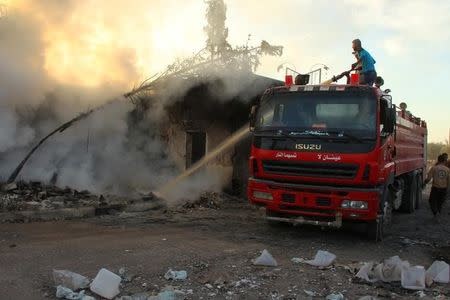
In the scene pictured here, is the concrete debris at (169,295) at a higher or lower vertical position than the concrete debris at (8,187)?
lower

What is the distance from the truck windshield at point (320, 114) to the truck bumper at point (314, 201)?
2.82 feet

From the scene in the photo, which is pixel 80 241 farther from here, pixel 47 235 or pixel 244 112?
pixel 244 112

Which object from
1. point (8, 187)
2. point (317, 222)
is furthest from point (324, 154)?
point (8, 187)

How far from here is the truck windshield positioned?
8086 millimetres

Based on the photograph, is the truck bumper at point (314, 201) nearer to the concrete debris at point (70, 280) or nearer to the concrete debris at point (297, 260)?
the concrete debris at point (297, 260)

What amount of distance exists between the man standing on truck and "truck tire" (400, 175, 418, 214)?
442cm

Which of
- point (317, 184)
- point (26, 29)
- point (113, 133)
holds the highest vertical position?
point (26, 29)

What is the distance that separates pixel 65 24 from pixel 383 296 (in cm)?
903

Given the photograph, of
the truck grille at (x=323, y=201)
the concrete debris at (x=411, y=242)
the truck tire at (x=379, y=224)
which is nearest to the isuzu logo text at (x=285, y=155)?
the truck grille at (x=323, y=201)

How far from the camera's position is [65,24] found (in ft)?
37.8

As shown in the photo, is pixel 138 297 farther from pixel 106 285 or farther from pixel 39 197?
pixel 39 197

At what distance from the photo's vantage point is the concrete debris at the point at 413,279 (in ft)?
19.2

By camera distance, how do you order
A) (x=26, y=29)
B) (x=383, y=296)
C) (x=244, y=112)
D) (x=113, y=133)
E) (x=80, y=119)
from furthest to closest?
(x=244, y=112), (x=113, y=133), (x=80, y=119), (x=26, y=29), (x=383, y=296)

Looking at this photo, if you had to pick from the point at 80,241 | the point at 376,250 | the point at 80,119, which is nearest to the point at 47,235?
the point at 80,241
